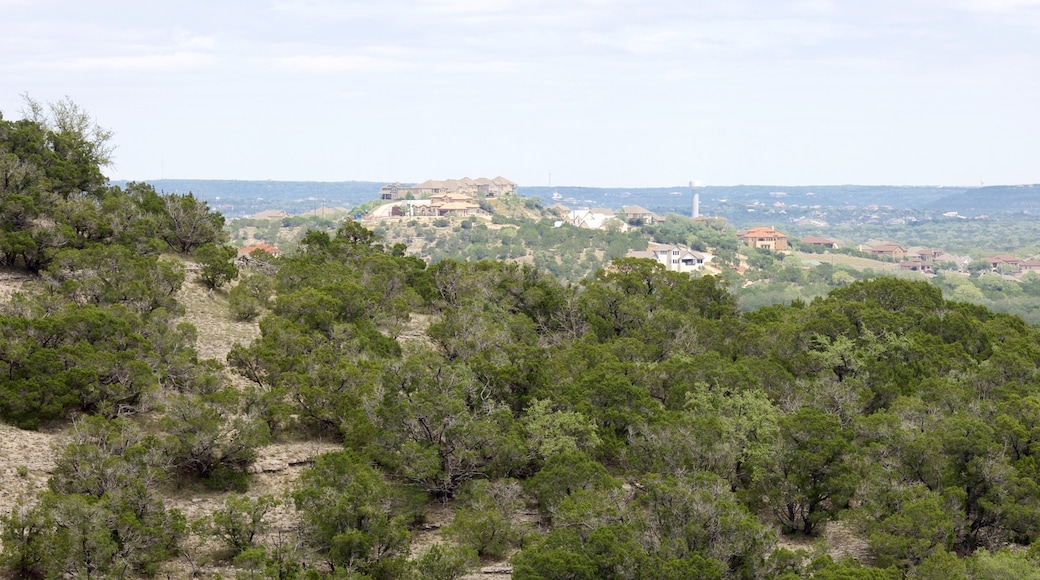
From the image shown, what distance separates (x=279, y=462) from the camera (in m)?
27.7

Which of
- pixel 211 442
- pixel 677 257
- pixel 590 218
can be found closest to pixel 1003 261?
pixel 590 218

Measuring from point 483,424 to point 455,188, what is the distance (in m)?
157

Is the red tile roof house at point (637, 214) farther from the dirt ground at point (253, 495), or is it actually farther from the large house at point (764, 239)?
the dirt ground at point (253, 495)

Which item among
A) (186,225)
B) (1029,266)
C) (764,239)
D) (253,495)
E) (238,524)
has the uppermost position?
(186,225)

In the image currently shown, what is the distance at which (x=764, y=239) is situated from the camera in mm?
172125

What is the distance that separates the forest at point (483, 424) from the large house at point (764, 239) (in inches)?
A: 5182

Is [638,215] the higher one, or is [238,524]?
[238,524]

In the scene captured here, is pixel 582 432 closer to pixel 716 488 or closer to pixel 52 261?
pixel 716 488

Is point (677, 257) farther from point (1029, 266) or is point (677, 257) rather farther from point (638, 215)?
point (1029, 266)

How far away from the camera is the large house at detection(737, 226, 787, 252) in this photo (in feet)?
563

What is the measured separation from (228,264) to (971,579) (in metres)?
28.3

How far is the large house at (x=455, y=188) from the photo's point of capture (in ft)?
597

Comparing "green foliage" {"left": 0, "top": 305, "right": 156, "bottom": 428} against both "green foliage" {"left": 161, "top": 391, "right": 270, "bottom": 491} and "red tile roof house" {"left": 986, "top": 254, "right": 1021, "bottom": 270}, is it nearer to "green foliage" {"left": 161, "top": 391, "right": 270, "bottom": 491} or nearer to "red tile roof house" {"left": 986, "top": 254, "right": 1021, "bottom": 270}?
"green foliage" {"left": 161, "top": 391, "right": 270, "bottom": 491}

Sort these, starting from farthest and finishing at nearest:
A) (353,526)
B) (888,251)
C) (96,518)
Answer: (888,251), (353,526), (96,518)
